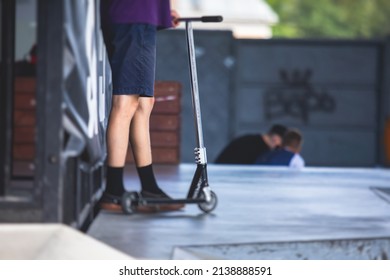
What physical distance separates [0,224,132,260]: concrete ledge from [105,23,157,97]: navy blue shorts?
1.31 metres

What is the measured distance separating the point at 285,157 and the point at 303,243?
268 inches

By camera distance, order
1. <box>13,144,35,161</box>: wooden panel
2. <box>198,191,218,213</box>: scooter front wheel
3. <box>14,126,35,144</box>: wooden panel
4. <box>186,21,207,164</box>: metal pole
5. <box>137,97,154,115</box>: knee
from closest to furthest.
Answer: <box>13,144,35,161</box>: wooden panel
<box>14,126,35,144</box>: wooden panel
<box>137,97,154,115</box>: knee
<box>186,21,207,164</box>: metal pole
<box>198,191,218,213</box>: scooter front wheel

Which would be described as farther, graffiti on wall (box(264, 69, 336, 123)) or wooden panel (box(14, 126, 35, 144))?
graffiti on wall (box(264, 69, 336, 123))

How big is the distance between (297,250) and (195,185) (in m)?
1.28

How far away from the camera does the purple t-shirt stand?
19.7 feet

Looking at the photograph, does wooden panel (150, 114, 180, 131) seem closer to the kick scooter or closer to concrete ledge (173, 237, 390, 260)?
the kick scooter

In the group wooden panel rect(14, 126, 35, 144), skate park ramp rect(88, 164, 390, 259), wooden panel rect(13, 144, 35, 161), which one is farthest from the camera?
wooden panel rect(14, 126, 35, 144)

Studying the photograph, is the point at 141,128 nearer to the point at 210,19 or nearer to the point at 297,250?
the point at 210,19

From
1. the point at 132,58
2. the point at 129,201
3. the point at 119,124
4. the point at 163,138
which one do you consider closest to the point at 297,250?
the point at 129,201

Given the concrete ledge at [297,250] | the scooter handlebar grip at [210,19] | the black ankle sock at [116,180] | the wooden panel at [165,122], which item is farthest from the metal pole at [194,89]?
the wooden panel at [165,122]

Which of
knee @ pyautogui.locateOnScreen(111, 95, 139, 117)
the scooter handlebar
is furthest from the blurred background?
the scooter handlebar
